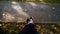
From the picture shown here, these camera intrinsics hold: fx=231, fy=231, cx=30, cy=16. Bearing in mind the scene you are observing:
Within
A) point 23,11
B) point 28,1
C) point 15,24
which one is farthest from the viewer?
point 28,1

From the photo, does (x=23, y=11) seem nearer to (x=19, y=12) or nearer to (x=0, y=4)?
(x=19, y=12)

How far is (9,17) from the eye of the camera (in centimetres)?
573

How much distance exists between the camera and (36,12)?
6004 millimetres

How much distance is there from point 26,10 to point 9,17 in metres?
0.56

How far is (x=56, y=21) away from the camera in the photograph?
5715 millimetres

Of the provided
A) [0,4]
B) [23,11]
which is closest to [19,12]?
[23,11]

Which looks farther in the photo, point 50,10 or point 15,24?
point 50,10

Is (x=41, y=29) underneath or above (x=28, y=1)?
underneath

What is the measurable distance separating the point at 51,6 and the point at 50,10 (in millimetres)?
194

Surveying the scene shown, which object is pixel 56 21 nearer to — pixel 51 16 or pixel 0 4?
pixel 51 16

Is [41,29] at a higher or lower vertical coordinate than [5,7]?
lower

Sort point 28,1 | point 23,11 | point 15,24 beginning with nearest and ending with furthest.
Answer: point 15,24 < point 23,11 < point 28,1

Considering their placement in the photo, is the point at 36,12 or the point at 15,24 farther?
the point at 36,12

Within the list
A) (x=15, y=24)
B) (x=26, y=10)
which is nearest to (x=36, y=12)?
(x=26, y=10)
